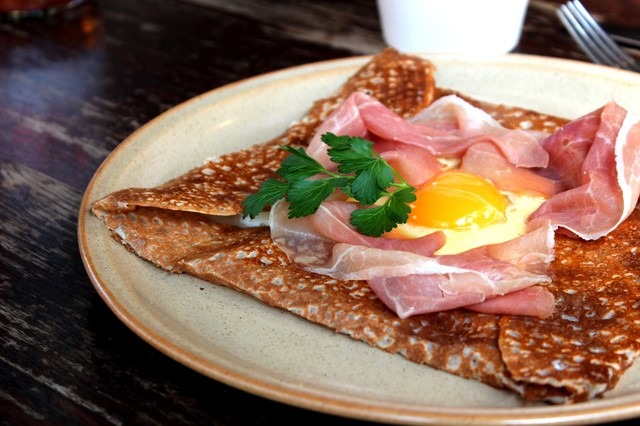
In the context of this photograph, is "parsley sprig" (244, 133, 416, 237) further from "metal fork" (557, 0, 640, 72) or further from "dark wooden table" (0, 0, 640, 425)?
"metal fork" (557, 0, 640, 72)

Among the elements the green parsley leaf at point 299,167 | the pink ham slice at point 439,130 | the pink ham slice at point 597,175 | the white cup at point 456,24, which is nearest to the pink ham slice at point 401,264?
the green parsley leaf at point 299,167

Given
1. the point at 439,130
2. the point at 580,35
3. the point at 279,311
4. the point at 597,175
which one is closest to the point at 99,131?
the point at 439,130

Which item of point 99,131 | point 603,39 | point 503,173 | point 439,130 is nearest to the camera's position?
point 503,173

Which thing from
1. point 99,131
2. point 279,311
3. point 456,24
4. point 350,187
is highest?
point 350,187

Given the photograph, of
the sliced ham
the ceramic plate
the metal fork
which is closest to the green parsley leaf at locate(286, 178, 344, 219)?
the ceramic plate

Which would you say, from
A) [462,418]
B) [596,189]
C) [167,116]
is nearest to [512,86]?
[596,189]

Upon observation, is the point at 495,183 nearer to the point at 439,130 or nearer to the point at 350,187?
the point at 439,130

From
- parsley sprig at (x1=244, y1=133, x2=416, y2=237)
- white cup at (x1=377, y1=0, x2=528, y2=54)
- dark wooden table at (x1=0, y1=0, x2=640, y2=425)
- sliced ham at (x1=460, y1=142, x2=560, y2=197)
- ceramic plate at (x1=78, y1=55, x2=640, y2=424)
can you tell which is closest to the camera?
ceramic plate at (x1=78, y1=55, x2=640, y2=424)
